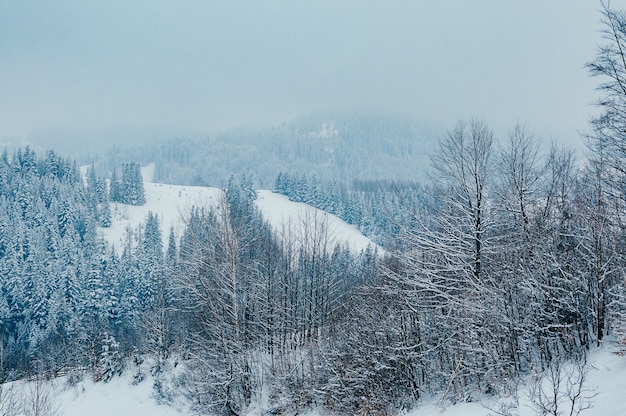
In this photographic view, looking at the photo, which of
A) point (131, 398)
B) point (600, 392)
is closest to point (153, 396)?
point (131, 398)

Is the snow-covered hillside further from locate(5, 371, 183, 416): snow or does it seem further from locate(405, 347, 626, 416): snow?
locate(405, 347, 626, 416): snow

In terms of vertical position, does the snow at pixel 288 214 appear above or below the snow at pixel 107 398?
above

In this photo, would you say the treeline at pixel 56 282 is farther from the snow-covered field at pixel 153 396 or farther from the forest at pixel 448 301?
the forest at pixel 448 301

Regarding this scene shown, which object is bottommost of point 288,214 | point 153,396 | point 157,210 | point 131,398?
point 131,398

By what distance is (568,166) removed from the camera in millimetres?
15594

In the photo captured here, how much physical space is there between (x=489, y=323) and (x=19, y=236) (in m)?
83.0

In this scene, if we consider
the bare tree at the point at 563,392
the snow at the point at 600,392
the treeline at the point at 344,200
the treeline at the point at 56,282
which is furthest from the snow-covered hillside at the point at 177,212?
the bare tree at the point at 563,392

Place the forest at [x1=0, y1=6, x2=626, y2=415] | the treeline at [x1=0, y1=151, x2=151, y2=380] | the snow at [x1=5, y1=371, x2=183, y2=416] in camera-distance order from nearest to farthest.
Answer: the forest at [x1=0, y1=6, x2=626, y2=415] < the snow at [x1=5, y1=371, x2=183, y2=416] < the treeline at [x1=0, y1=151, x2=151, y2=380]

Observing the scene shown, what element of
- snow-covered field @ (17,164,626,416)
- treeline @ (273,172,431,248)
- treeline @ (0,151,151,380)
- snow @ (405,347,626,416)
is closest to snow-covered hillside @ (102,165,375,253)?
treeline @ (273,172,431,248)

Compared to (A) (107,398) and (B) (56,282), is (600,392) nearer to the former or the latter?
(A) (107,398)

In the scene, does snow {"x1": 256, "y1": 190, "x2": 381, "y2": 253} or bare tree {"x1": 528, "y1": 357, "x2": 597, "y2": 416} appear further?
snow {"x1": 256, "y1": 190, "x2": 381, "y2": 253}

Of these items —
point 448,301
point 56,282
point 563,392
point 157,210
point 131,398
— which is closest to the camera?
point 563,392

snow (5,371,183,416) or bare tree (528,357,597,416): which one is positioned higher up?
bare tree (528,357,597,416)

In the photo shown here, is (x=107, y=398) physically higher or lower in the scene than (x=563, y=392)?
lower
